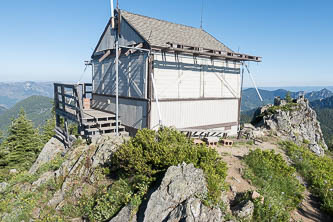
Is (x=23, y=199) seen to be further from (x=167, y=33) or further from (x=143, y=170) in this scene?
(x=167, y=33)

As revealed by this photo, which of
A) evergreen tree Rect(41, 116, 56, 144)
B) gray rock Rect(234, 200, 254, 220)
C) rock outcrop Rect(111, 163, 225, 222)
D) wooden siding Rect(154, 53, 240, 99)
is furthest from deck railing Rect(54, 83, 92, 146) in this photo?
evergreen tree Rect(41, 116, 56, 144)

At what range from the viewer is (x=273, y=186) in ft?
28.9

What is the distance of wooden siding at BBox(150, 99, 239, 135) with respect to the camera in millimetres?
14055

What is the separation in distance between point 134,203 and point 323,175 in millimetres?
9420

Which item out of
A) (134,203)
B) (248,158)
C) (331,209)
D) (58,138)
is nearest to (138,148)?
(134,203)

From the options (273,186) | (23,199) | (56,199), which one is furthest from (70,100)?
(273,186)

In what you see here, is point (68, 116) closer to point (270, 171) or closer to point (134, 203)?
point (134, 203)

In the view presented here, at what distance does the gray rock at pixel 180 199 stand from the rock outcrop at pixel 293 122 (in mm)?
14563

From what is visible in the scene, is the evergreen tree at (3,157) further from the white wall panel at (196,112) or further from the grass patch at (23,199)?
the white wall panel at (196,112)

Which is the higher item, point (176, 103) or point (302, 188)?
point (176, 103)

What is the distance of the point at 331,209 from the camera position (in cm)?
793

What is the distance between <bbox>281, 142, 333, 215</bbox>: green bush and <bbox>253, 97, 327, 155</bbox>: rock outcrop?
5629 mm

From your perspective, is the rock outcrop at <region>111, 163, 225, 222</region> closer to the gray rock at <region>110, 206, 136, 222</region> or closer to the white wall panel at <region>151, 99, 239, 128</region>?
the gray rock at <region>110, 206, 136, 222</region>

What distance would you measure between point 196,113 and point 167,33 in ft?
21.1
